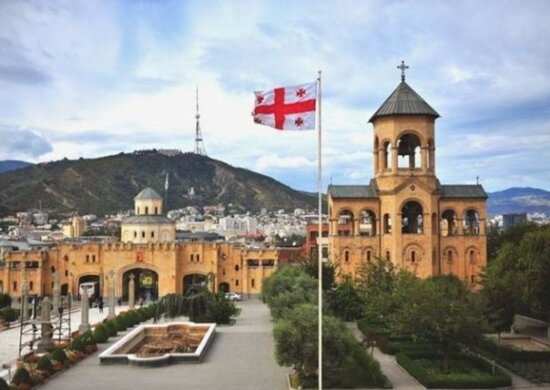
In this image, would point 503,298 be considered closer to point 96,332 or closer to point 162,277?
point 96,332

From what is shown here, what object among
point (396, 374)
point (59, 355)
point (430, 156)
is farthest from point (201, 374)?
point (430, 156)

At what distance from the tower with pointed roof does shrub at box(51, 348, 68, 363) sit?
1803 inches

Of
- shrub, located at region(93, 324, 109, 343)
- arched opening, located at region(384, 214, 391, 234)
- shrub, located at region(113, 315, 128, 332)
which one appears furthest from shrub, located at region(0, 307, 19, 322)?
arched opening, located at region(384, 214, 391, 234)

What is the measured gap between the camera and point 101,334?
133 feet

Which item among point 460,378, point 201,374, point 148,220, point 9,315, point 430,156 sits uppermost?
point 430,156

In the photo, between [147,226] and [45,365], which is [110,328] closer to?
[45,365]

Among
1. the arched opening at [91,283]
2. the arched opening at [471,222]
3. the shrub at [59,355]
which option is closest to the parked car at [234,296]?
the arched opening at [91,283]

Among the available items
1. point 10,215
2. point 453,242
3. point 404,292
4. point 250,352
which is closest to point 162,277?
point 453,242

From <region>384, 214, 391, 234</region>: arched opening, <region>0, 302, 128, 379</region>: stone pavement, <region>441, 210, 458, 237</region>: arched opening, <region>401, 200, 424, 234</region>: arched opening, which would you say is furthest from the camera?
<region>441, 210, 458, 237</region>: arched opening

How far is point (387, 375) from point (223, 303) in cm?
2132

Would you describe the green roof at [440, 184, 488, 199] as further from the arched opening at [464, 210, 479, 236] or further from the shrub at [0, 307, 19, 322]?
the shrub at [0, 307, 19, 322]

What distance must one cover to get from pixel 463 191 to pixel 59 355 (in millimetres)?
31986

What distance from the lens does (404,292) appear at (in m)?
33.0

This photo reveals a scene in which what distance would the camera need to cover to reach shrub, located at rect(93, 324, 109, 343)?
39.7 meters
